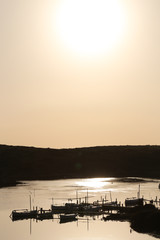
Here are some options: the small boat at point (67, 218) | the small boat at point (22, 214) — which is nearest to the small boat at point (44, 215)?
the small boat at point (22, 214)

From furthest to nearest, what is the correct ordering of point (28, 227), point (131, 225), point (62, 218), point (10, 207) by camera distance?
1. point (10, 207)
2. point (62, 218)
3. point (28, 227)
4. point (131, 225)

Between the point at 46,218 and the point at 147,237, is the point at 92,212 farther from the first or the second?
the point at 147,237

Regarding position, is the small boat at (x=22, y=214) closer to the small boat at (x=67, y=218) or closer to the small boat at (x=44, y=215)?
the small boat at (x=44, y=215)

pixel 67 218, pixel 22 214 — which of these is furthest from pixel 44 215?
pixel 67 218

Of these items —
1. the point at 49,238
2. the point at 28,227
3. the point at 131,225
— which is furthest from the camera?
the point at 28,227

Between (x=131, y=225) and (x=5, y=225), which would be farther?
(x=5, y=225)

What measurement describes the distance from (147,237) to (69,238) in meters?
11.5

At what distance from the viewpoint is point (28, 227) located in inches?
3009

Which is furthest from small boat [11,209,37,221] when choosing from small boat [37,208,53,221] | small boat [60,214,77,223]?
small boat [60,214,77,223]

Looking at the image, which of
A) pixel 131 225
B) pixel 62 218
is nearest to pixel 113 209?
pixel 62 218

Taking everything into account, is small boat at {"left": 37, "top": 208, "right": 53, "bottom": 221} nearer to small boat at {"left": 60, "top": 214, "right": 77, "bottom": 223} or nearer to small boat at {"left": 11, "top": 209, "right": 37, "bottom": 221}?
small boat at {"left": 11, "top": 209, "right": 37, "bottom": 221}

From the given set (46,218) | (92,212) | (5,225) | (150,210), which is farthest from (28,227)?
(150,210)

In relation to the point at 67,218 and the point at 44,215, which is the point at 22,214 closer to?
the point at 44,215

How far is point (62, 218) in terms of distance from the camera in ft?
270
